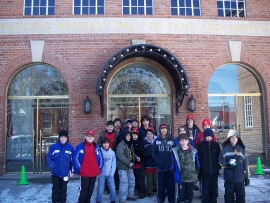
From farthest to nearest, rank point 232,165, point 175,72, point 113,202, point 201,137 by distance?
point 175,72, point 201,137, point 113,202, point 232,165

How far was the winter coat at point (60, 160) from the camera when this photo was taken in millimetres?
5711

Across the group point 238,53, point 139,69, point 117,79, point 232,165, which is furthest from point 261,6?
point 232,165

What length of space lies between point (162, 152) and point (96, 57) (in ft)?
15.5

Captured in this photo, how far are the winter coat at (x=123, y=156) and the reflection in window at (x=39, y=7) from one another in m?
5.91

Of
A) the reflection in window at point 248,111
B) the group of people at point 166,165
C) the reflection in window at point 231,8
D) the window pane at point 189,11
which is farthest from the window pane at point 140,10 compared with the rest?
the group of people at point 166,165

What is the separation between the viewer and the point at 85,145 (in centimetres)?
585

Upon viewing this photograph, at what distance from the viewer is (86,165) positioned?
572cm

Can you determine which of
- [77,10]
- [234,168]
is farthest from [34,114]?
[234,168]

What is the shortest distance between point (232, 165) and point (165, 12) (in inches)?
244

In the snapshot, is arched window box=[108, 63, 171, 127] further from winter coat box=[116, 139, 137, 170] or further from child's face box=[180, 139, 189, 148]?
child's face box=[180, 139, 189, 148]

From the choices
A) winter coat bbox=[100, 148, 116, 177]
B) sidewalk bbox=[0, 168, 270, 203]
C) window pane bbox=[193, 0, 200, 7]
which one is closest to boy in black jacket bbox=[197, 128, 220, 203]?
sidewalk bbox=[0, 168, 270, 203]

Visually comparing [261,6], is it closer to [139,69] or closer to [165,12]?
[165,12]

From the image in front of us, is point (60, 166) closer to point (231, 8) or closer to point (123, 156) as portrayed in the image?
point (123, 156)

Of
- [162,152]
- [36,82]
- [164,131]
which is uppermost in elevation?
[36,82]
